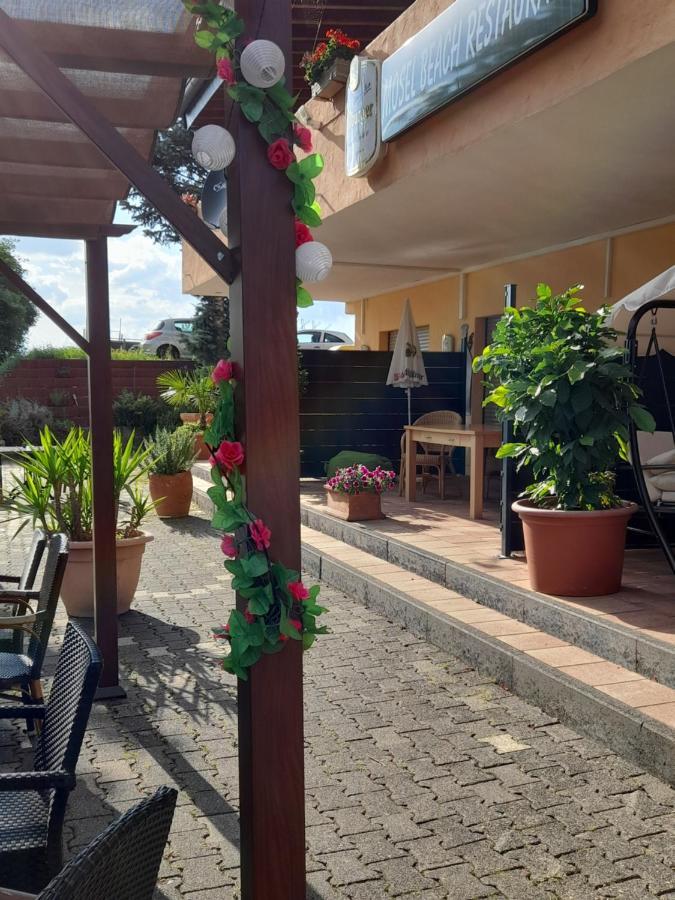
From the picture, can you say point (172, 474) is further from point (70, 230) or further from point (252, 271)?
point (252, 271)

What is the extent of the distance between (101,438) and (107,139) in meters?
2.49

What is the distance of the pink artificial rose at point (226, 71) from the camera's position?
1.88 m

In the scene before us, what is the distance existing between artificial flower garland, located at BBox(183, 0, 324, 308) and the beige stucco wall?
6488 mm

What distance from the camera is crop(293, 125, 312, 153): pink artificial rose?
2002 millimetres

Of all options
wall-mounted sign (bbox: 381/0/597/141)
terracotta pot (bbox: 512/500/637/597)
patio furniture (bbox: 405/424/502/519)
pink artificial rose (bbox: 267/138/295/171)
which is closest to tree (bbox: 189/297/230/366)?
patio furniture (bbox: 405/424/502/519)

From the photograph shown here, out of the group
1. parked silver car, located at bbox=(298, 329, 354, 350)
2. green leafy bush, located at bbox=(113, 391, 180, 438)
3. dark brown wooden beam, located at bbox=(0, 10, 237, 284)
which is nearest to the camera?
dark brown wooden beam, located at bbox=(0, 10, 237, 284)

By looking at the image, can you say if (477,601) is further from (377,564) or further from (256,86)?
(256,86)

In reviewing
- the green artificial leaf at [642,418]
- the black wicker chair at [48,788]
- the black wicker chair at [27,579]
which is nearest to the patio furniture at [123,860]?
the black wicker chair at [48,788]

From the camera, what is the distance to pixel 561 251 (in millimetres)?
9195

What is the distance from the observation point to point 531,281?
9781 mm

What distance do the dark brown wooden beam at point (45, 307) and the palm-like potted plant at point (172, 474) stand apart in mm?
4912

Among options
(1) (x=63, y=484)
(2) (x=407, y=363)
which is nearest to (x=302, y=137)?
(1) (x=63, y=484)

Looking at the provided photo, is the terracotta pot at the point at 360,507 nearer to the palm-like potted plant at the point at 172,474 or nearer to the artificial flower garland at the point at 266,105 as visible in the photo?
the palm-like potted plant at the point at 172,474

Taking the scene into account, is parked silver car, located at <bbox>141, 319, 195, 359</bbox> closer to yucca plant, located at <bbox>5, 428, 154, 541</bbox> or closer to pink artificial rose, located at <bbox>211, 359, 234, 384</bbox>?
yucca plant, located at <bbox>5, 428, 154, 541</bbox>
